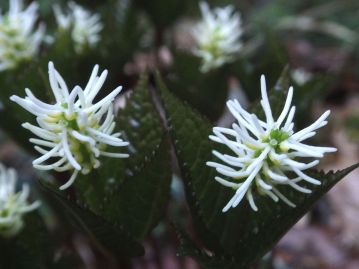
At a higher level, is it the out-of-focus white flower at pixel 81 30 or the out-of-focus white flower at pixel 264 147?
the out-of-focus white flower at pixel 81 30

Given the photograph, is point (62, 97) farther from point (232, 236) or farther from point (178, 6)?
point (178, 6)

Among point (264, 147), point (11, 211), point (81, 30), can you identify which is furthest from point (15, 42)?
point (264, 147)

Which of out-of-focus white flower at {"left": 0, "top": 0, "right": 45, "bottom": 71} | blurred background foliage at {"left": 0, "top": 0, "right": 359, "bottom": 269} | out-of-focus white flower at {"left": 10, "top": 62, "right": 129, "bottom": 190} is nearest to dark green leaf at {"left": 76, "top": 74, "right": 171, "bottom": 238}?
blurred background foliage at {"left": 0, "top": 0, "right": 359, "bottom": 269}

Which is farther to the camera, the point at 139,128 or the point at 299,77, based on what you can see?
the point at 299,77

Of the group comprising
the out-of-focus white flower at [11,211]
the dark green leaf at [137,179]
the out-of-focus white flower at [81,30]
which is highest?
the out-of-focus white flower at [81,30]

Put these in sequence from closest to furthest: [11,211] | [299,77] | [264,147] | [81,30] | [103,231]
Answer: [264,147] < [103,231] < [11,211] < [81,30] < [299,77]

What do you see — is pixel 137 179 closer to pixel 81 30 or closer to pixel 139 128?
pixel 139 128

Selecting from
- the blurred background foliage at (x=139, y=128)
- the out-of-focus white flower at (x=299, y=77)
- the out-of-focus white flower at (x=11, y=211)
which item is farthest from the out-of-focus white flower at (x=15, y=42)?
the out-of-focus white flower at (x=299, y=77)

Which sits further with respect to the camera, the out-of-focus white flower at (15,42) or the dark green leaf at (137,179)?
the out-of-focus white flower at (15,42)

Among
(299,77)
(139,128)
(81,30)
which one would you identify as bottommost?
(299,77)

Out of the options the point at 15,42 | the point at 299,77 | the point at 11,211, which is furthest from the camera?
the point at 299,77

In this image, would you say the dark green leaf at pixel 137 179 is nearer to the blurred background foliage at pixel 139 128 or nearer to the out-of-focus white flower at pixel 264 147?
the blurred background foliage at pixel 139 128
